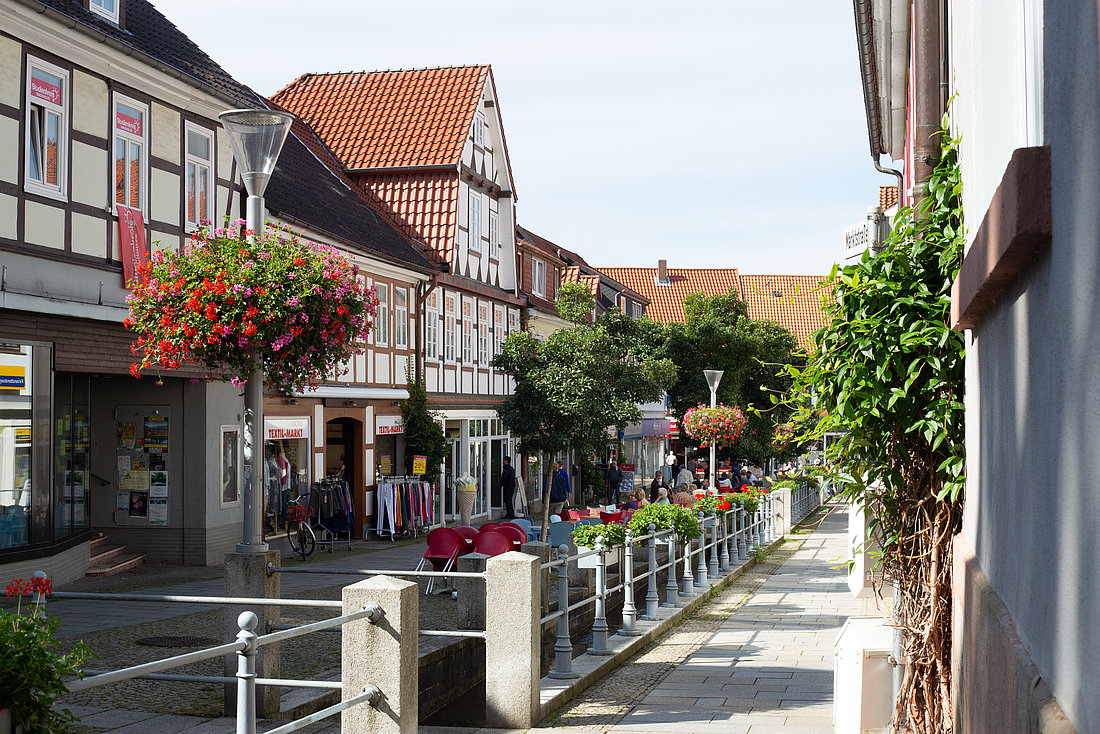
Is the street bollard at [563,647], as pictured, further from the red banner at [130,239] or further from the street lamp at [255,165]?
the red banner at [130,239]

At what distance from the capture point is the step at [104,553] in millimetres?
17688

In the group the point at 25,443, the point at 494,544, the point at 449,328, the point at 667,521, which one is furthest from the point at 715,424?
the point at 25,443

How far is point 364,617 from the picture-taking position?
6.29 metres

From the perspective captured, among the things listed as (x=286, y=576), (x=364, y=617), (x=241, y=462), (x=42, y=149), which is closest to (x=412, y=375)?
(x=241, y=462)

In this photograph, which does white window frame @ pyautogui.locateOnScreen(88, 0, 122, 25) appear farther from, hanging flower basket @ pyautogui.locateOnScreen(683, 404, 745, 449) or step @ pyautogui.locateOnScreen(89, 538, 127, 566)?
hanging flower basket @ pyautogui.locateOnScreen(683, 404, 745, 449)

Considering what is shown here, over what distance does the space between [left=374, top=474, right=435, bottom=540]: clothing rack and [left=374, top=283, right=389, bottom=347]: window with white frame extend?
2.93 metres

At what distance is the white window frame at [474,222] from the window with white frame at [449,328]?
2.07m

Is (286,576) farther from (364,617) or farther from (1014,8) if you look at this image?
(1014,8)

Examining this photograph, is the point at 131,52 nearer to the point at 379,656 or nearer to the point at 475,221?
the point at 379,656

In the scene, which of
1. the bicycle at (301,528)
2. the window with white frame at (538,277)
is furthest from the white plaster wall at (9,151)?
the window with white frame at (538,277)

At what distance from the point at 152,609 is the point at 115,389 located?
6.06 m

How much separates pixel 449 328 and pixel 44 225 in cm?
1673

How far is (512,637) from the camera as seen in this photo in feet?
26.8

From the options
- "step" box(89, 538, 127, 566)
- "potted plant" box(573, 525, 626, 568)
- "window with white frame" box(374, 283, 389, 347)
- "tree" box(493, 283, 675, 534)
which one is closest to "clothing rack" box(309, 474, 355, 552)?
"tree" box(493, 283, 675, 534)
